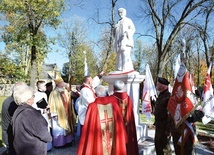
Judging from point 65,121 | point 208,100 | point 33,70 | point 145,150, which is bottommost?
point 145,150

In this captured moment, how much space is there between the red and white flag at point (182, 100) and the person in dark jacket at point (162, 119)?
351 mm

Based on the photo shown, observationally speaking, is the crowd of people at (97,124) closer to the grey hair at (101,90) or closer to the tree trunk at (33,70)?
the grey hair at (101,90)

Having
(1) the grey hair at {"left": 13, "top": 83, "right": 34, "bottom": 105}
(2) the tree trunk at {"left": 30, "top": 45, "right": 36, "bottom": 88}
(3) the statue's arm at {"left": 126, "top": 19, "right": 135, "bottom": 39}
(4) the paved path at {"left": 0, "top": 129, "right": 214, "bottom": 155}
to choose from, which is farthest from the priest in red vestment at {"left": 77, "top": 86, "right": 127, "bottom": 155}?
A: (2) the tree trunk at {"left": 30, "top": 45, "right": 36, "bottom": 88}

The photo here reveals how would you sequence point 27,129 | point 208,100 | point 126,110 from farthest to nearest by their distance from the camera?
point 208,100 → point 126,110 → point 27,129

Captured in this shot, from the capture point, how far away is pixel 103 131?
4.48 metres

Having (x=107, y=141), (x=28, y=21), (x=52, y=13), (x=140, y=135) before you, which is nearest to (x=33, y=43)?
(x=28, y=21)

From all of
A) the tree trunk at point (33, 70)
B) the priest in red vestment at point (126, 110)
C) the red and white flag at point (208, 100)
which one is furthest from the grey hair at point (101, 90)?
the tree trunk at point (33, 70)

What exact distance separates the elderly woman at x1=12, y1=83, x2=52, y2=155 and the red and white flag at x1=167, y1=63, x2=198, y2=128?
2249 mm

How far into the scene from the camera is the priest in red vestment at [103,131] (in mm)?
4293

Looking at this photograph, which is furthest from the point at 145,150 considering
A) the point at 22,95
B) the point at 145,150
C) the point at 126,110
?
the point at 22,95

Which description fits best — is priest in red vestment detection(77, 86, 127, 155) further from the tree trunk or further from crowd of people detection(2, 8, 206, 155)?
the tree trunk

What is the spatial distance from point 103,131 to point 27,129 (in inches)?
70.1

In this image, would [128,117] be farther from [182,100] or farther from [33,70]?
[33,70]

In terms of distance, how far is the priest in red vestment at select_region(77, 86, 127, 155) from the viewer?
429 cm
